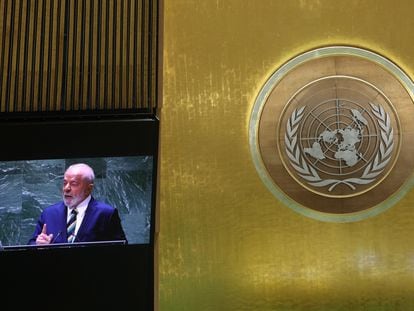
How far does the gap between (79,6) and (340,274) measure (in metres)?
3.12

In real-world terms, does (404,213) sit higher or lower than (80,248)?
higher

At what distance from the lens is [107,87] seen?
432 centimetres

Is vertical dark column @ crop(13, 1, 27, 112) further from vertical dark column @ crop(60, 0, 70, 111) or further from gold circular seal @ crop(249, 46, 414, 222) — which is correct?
gold circular seal @ crop(249, 46, 414, 222)

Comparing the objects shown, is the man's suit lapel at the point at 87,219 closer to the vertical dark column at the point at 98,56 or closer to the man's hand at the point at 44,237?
the man's hand at the point at 44,237

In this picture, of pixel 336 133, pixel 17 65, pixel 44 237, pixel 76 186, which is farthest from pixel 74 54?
pixel 336 133

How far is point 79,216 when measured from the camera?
164 inches

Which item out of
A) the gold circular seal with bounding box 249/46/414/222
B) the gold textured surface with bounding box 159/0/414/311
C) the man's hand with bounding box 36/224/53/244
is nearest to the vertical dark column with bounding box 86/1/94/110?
the gold textured surface with bounding box 159/0/414/311

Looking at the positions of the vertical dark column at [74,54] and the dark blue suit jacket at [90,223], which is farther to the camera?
the vertical dark column at [74,54]

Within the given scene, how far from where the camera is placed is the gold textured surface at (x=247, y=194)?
422 cm

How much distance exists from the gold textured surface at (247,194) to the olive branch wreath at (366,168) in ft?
1.05

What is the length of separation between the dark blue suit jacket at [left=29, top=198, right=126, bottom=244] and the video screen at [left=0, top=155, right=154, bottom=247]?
3 centimetres

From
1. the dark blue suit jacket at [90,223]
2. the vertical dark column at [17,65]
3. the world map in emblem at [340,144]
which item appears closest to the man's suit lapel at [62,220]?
the dark blue suit jacket at [90,223]

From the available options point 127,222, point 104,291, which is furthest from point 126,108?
point 104,291

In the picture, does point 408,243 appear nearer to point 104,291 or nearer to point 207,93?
point 207,93
